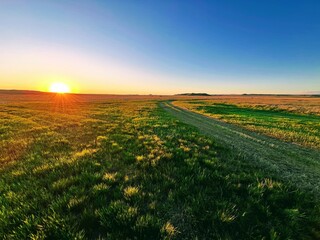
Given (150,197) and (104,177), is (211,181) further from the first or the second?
(104,177)

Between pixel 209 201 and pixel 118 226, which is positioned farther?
pixel 209 201

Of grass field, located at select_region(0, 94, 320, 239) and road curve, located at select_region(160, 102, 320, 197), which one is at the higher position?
grass field, located at select_region(0, 94, 320, 239)

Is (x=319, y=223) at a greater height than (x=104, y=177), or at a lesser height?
lesser

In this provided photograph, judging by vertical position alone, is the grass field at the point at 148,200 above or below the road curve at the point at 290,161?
above

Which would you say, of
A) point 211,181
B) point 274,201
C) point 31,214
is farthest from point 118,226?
point 274,201

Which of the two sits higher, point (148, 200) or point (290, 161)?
point (148, 200)

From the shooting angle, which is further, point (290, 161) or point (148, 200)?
point (290, 161)

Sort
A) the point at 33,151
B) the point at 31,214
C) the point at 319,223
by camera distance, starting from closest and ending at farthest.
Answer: the point at 31,214 → the point at 319,223 → the point at 33,151

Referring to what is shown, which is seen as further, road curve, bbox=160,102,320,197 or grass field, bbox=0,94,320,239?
road curve, bbox=160,102,320,197

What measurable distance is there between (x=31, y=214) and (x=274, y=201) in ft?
19.7

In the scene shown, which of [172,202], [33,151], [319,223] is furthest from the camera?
[33,151]

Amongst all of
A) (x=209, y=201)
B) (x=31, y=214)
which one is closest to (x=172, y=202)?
(x=209, y=201)

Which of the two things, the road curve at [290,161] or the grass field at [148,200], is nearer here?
the grass field at [148,200]

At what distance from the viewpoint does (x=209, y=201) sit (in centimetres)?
480
